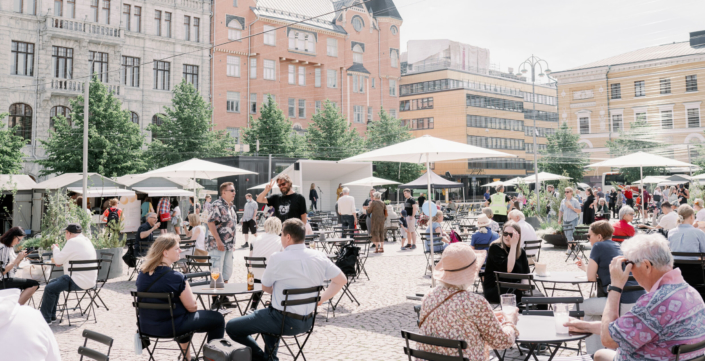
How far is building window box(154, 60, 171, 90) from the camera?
43094 millimetres

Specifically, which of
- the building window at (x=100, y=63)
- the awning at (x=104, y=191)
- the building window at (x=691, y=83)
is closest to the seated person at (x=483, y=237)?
the awning at (x=104, y=191)

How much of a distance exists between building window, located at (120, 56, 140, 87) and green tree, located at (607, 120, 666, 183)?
117ft

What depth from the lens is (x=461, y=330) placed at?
3.59 metres

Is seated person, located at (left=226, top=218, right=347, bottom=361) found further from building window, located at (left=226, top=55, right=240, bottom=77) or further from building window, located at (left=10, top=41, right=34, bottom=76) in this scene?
building window, located at (left=226, top=55, right=240, bottom=77)

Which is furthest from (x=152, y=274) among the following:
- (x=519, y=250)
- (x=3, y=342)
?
(x=519, y=250)

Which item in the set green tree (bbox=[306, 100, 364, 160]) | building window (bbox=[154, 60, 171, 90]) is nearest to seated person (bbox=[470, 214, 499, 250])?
green tree (bbox=[306, 100, 364, 160])

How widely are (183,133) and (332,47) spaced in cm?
2278

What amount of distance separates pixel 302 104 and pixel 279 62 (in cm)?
482

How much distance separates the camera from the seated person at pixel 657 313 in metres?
3.19

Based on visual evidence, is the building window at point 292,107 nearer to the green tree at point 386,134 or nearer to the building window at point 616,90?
the green tree at point 386,134

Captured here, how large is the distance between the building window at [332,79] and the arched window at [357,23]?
5.95 meters

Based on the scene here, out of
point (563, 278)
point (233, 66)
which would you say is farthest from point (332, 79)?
point (563, 278)

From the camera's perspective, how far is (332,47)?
57.0 meters

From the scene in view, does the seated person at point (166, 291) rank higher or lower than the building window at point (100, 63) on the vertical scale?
Result: lower
